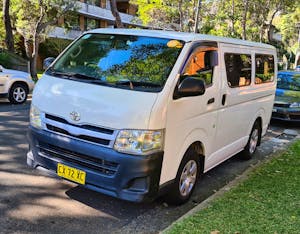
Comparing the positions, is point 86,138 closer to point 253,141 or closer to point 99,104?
point 99,104

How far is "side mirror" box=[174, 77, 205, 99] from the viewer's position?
4059mm

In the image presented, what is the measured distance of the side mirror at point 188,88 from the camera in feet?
13.3

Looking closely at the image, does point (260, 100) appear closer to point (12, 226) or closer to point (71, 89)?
point (71, 89)

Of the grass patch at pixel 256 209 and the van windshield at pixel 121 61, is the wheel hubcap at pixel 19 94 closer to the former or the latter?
the van windshield at pixel 121 61

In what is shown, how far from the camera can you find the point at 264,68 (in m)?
6.89

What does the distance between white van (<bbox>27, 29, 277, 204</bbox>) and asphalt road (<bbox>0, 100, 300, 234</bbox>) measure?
38cm

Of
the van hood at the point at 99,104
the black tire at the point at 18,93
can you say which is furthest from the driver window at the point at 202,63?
the black tire at the point at 18,93

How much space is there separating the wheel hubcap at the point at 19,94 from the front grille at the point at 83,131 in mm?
7659

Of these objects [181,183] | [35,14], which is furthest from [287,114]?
[35,14]

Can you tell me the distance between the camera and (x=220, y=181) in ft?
19.1

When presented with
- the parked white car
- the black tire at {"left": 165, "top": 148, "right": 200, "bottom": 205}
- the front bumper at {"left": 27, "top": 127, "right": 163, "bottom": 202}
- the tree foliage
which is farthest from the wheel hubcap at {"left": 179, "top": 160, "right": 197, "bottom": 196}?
the tree foliage

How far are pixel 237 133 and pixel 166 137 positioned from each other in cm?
239

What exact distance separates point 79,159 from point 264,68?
13.9 feet

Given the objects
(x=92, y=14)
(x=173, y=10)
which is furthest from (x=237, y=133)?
(x=92, y=14)
